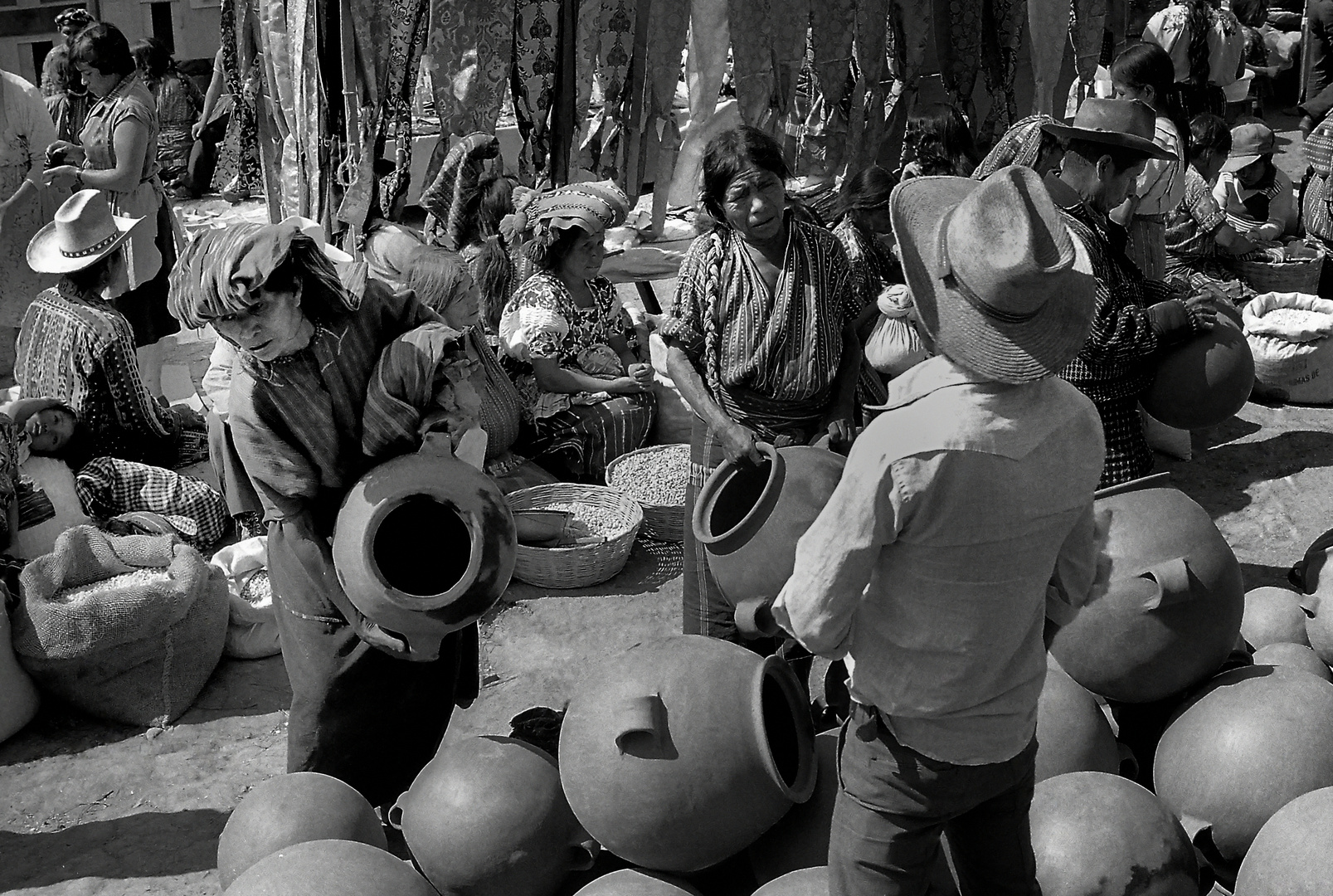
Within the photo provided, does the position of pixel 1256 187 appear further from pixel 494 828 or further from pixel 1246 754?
pixel 494 828

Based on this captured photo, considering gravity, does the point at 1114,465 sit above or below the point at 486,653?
above

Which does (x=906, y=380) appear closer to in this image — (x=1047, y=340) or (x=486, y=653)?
(x=1047, y=340)

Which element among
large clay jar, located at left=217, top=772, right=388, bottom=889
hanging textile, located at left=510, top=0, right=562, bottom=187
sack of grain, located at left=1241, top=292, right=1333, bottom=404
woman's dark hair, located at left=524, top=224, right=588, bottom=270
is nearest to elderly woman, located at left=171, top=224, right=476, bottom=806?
large clay jar, located at left=217, top=772, right=388, bottom=889

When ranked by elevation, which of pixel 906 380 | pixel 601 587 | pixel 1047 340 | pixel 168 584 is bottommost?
pixel 601 587

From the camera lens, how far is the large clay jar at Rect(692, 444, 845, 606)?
260 cm

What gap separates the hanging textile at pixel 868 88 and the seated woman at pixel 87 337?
153 inches

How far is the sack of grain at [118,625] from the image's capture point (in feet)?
12.6

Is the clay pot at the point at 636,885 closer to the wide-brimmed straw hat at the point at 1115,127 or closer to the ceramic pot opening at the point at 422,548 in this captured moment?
the ceramic pot opening at the point at 422,548

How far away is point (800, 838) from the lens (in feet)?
8.03

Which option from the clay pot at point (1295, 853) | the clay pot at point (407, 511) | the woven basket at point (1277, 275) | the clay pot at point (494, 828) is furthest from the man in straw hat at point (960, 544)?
the woven basket at point (1277, 275)

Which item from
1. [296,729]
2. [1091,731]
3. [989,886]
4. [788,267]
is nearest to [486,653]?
[296,729]

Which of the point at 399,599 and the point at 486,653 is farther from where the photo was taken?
the point at 486,653

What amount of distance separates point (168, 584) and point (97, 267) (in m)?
1.75

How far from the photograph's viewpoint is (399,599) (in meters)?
2.51
